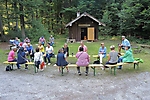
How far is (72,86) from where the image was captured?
7695mm

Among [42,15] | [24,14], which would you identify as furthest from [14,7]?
[42,15]

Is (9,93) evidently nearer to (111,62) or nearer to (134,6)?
(111,62)

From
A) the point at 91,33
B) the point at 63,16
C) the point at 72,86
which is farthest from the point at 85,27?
the point at 72,86

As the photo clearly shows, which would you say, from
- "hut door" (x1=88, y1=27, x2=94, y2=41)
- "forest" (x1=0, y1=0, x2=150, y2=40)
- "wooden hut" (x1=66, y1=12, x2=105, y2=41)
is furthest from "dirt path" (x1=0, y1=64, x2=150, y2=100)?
"wooden hut" (x1=66, y1=12, x2=105, y2=41)

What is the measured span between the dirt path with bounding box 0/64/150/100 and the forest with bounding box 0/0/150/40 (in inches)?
574

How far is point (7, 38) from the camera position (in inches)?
996

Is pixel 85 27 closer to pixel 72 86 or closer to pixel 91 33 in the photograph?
pixel 91 33

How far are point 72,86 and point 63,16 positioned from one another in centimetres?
2997

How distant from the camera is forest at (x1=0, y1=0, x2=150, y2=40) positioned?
23.1 metres

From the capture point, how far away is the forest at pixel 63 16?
23.1 meters

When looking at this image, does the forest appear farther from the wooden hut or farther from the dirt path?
the dirt path

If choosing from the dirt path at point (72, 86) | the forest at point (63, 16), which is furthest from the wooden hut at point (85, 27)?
the dirt path at point (72, 86)

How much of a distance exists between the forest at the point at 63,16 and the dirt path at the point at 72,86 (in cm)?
1458

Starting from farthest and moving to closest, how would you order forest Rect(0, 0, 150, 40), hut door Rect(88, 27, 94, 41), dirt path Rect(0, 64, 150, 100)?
1. hut door Rect(88, 27, 94, 41)
2. forest Rect(0, 0, 150, 40)
3. dirt path Rect(0, 64, 150, 100)
